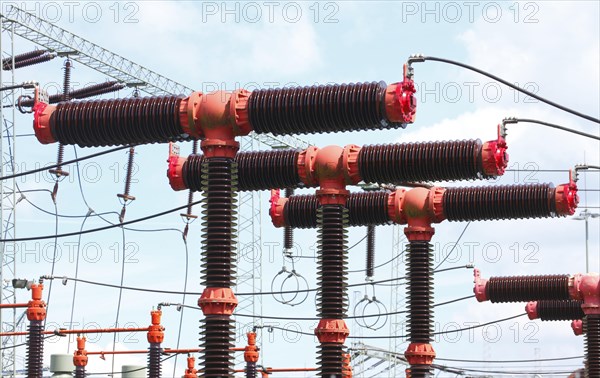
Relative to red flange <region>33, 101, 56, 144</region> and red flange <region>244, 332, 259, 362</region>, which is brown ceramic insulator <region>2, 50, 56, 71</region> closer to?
red flange <region>244, 332, 259, 362</region>

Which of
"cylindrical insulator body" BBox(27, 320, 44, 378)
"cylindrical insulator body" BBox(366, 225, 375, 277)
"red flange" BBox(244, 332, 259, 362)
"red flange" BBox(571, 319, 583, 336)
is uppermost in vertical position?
"cylindrical insulator body" BBox(366, 225, 375, 277)

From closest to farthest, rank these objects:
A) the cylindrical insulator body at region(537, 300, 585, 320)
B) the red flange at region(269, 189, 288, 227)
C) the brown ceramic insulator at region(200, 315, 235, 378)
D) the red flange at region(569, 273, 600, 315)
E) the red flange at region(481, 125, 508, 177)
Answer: the brown ceramic insulator at region(200, 315, 235, 378), the red flange at region(481, 125, 508, 177), the red flange at region(269, 189, 288, 227), the red flange at region(569, 273, 600, 315), the cylindrical insulator body at region(537, 300, 585, 320)

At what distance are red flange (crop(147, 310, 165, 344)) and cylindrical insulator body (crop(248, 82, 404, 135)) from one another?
14719 mm

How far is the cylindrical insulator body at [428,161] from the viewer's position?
72.3ft

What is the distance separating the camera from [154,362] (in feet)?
103

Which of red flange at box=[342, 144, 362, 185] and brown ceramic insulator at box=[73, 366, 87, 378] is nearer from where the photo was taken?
red flange at box=[342, 144, 362, 185]

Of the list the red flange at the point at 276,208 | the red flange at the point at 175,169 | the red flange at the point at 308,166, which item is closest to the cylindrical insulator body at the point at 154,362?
the red flange at the point at 276,208

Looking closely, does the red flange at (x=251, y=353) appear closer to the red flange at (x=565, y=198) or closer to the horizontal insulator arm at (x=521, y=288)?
Answer: the horizontal insulator arm at (x=521, y=288)

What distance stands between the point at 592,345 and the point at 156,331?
11.7 meters

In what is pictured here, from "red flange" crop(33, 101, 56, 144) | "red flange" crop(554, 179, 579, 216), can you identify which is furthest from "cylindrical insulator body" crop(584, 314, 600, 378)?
"red flange" crop(33, 101, 56, 144)

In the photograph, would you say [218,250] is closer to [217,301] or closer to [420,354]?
[217,301]

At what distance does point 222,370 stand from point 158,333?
14992 mm

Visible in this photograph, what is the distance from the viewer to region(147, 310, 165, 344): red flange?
3198 centimetres

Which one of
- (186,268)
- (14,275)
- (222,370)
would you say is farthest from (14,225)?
(222,370)
